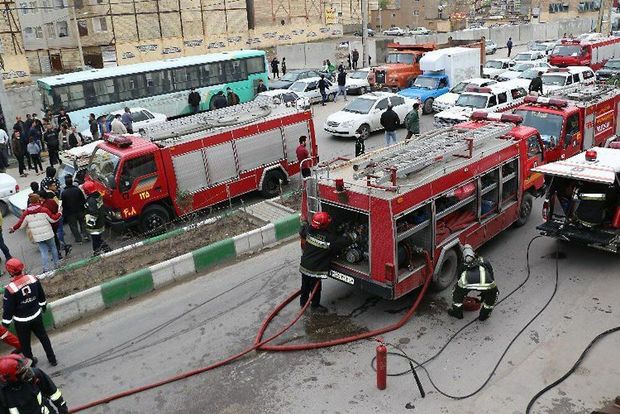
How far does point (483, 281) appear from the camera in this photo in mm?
8016

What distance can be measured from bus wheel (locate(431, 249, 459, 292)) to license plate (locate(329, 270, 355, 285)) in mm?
1390

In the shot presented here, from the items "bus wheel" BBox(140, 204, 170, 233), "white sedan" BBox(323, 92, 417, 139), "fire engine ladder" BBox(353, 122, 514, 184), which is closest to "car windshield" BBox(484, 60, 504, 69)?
"white sedan" BBox(323, 92, 417, 139)

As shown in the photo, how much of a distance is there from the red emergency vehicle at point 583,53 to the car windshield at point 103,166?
26.9 meters

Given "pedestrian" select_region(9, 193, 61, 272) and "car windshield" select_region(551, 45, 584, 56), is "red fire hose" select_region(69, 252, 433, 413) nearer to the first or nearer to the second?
"pedestrian" select_region(9, 193, 61, 272)

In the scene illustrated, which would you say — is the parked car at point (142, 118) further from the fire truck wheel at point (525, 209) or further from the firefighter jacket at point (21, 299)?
the firefighter jacket at point (21, 299)

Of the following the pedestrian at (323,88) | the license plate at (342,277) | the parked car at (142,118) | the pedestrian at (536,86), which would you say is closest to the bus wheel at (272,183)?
the license plate at (342,277)

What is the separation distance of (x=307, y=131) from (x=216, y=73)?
1337 centimetres

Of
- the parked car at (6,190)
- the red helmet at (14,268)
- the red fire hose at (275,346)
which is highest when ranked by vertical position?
the red helmet at (14,268)

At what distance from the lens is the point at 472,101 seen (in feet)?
63.1

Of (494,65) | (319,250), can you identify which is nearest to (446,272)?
(319,250)

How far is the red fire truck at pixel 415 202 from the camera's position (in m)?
7.92

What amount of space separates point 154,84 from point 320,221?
60.3 feet

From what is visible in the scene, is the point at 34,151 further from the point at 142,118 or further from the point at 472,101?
the point at 472,101

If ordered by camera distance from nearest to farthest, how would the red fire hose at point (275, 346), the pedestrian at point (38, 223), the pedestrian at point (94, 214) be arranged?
1. the red fire hose at point (275, 346)
2. the pedestrian at point (38, 223)
3. the pedestrian at point (94, 214)
